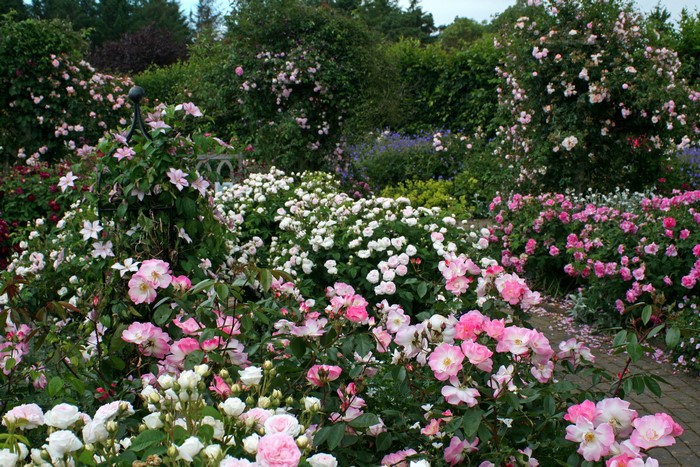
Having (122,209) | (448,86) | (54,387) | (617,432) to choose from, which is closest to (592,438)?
(617,432)

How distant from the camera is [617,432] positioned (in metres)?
1.48

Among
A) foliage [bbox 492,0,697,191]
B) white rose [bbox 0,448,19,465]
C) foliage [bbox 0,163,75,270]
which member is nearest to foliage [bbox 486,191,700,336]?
foliage [bbox 492,0,697,191]

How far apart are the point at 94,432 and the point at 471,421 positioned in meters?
0.77

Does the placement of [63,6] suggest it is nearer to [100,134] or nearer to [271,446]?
[100,134]

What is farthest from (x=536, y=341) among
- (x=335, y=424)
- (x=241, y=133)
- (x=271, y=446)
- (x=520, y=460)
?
(x=241, y=133)

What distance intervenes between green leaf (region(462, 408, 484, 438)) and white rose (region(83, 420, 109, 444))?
0.73m

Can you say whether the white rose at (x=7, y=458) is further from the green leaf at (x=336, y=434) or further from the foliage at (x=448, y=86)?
the foliage at (x=448, y=86)

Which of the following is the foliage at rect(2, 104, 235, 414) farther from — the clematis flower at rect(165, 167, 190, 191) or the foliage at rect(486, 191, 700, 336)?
the foliage at rect(486, 191, 700, 336)

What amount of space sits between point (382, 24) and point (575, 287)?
29.9 meters

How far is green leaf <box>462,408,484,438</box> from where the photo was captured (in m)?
1.43

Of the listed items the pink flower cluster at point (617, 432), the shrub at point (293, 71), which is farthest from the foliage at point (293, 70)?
the pink flower cluster at point (617, 432)

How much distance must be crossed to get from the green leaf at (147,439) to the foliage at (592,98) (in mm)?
6342

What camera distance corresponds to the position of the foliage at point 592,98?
6840 millimetres

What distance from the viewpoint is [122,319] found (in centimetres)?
239
